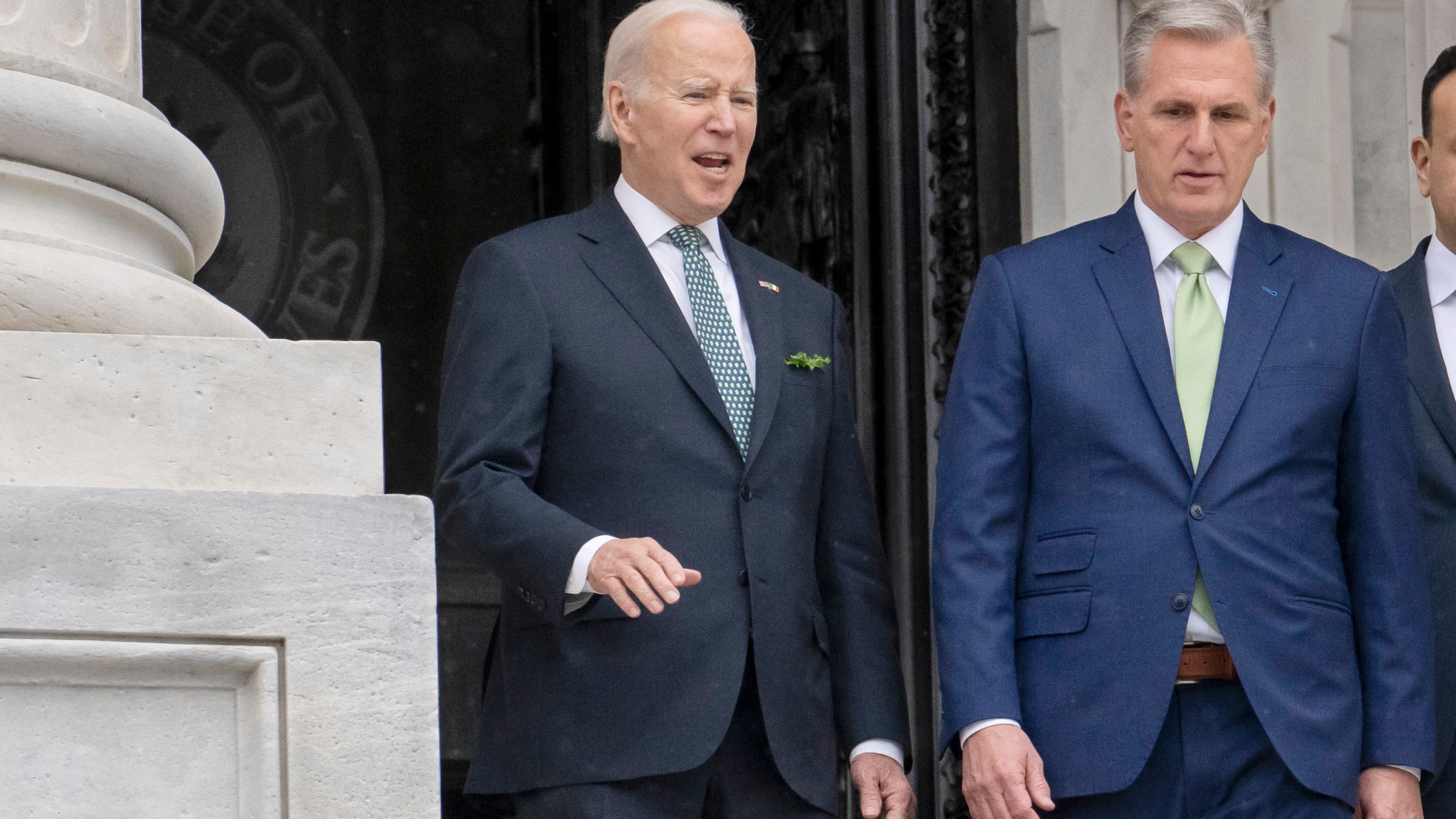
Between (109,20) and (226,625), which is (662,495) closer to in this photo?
(226,625)

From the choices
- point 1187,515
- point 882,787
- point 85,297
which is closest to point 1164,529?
point 1187,515

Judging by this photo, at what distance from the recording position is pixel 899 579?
632cm

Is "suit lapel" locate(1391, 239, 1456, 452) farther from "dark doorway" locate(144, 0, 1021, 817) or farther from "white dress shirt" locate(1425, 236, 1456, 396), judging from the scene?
"dark doorway" locate(144, 0, 1021, 817)

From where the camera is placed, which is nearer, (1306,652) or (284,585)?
(284,585)

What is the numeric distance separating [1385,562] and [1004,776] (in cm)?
71

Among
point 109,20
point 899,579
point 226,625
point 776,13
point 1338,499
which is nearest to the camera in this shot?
point 226,625

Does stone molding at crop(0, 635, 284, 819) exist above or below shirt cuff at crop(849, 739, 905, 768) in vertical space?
above

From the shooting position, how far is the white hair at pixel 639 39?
399 centimetres

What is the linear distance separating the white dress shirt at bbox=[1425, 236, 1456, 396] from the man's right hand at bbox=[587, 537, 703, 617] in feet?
5.20

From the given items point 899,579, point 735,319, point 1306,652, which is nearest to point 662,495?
point 735,319

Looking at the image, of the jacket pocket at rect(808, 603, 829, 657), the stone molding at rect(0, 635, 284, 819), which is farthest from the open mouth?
the stone molding at rect(0, 635, 284, 819)

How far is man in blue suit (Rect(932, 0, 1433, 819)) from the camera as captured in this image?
12.0 ft

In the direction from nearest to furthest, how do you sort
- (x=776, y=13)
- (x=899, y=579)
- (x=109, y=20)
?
(x=109, y=20) → (x=899, y=579) → (x=776, y=13)

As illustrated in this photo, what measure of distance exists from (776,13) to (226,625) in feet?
13.4
